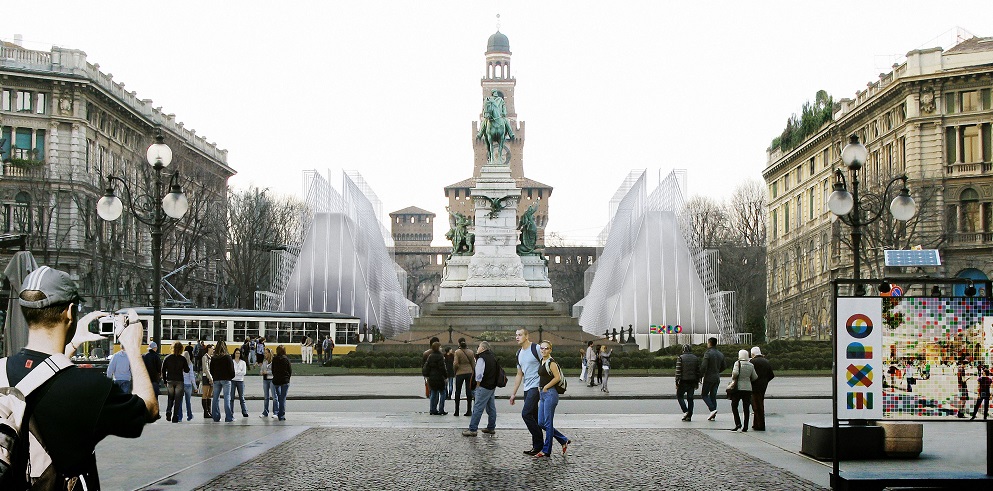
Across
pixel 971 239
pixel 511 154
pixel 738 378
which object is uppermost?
pixel 511 154

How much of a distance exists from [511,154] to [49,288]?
16460cm

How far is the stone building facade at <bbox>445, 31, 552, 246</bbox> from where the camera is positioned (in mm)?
159375

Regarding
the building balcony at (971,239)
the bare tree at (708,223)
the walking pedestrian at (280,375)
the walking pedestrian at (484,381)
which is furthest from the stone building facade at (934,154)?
the walking pedestrian at (484,381)

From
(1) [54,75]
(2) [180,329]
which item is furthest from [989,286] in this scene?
(1) [54,75]

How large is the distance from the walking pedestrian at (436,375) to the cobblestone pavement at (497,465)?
13.0 ft

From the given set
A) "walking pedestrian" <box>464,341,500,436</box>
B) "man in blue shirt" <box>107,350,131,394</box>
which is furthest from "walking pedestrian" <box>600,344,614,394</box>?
"man in blue shirt" <box>107,350,131,394</box>

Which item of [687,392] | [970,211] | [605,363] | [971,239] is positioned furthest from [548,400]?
[970,211]

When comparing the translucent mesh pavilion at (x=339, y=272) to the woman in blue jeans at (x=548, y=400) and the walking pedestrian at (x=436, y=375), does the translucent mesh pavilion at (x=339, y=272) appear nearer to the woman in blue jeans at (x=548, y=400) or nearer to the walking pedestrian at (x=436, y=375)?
the walking pedestrian at (x=436, y=375)

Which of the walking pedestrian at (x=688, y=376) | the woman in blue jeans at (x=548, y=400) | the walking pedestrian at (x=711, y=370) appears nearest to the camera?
the woman in blue jeans at (x=548, y=400)

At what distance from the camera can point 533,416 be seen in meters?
16.1

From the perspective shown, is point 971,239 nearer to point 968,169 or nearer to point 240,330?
point 968,169

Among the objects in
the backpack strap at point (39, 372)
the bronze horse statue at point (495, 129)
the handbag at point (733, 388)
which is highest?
the bronze horse statue at point (495, 129)

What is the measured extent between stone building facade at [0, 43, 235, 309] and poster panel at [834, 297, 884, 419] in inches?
2063

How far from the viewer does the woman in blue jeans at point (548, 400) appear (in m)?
15.8
